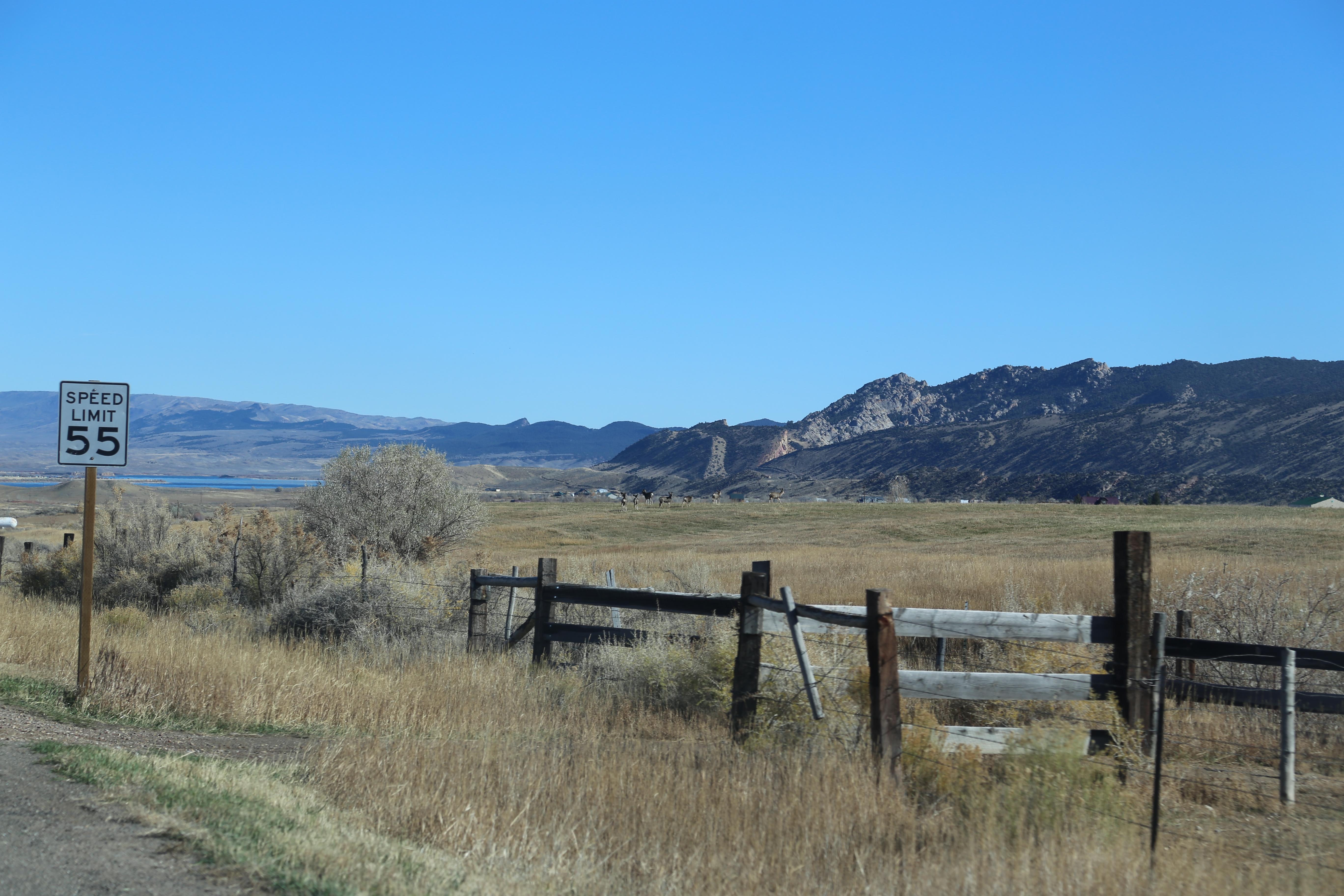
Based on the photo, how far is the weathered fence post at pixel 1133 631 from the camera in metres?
7.61

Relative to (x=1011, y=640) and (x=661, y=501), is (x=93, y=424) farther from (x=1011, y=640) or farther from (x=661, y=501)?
(x=661, y=501)

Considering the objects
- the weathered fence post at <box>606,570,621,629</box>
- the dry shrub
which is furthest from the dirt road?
the dry shrub

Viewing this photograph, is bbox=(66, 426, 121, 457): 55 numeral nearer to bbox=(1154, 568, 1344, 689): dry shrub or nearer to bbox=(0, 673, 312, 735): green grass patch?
bbox=(0, 673, 312, 735): green grass patch

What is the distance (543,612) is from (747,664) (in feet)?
15.1

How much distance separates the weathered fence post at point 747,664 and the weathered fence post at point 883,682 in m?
1.29

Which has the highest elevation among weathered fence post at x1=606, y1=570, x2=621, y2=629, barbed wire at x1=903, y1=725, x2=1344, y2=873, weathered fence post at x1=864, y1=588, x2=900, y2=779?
weathered fence post at x1=864, y1=588, x2=900, y2=779

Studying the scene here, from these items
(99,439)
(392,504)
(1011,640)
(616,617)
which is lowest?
(616,617)

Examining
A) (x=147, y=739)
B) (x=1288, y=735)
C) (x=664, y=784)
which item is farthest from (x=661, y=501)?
(x=664, y=784)

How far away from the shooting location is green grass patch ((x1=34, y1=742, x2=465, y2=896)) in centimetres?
501

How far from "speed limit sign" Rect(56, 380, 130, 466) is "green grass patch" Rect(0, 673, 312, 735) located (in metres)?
2.28

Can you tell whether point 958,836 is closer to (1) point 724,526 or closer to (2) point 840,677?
(2) point 840,677

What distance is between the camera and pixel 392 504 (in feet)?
96.8

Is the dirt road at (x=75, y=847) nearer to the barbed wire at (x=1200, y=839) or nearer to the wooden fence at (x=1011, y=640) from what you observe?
the wooden fence at (x=1011, y=640)

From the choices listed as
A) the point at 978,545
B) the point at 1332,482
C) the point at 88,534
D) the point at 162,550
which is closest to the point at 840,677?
the point at 88,534
